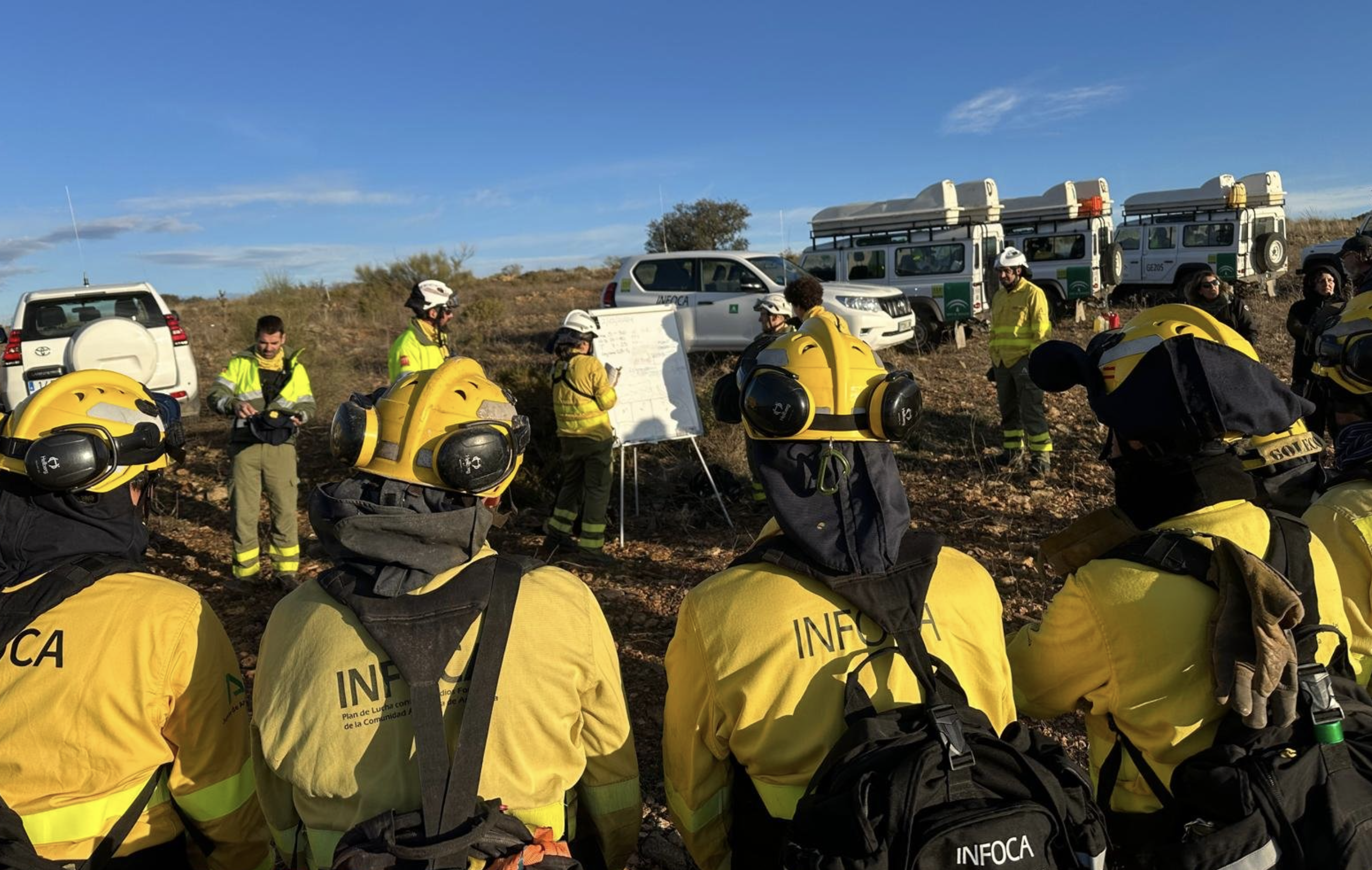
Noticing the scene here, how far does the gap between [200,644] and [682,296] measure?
1098cm

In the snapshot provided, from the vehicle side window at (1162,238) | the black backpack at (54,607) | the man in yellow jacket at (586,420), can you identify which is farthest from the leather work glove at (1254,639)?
the vehicle side window at (1162,238)

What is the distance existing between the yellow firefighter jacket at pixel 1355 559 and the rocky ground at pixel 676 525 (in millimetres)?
1827

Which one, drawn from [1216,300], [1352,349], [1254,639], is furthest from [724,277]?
[1254,639]

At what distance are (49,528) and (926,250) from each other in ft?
45.0

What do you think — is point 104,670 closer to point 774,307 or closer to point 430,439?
point 430,439

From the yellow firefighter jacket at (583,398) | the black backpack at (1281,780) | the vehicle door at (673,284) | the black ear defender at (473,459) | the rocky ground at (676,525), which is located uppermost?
the vehicle door at (673,284)

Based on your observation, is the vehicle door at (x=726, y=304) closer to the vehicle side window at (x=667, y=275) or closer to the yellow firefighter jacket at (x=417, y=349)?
the vehicle side window at (x=667, y=275)

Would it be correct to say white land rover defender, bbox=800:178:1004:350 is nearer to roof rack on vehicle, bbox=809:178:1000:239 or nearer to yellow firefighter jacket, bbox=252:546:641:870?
roof rack on vehicle, bbox=809:178:1000:239

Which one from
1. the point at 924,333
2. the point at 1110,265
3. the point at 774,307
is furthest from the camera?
the point at 1110,265

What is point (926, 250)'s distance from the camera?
14.1 m

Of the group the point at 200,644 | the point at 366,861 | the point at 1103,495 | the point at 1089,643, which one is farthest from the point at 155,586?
the point at 1103,495

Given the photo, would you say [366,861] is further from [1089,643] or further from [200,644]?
[1089,643]

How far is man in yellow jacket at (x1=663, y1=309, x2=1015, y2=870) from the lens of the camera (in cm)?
164

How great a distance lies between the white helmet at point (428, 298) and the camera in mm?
6254
